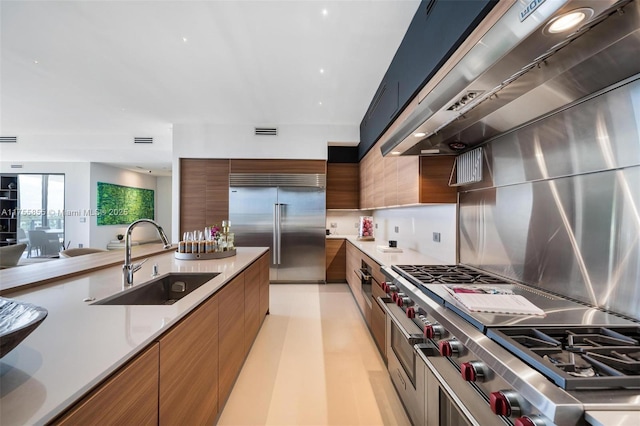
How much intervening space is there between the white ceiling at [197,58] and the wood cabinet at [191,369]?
7.85ft

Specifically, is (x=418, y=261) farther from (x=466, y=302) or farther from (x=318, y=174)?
(x=318, y=174)

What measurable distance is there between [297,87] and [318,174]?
1733 mm

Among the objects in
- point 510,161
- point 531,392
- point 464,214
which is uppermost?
point 510,161

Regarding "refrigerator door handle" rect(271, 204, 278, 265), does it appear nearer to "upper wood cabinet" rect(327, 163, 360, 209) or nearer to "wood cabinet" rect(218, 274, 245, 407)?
"upper wood cabinet" rect(327, 163, 360, 209)

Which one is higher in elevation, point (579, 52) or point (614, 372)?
point (579, 52)

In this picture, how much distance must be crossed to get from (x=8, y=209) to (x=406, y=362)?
1073cm

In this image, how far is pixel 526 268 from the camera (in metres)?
1.53

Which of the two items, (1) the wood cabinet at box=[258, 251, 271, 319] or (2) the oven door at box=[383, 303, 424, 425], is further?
(1) the wood cabinet at box=[258, 251, 271, 319]

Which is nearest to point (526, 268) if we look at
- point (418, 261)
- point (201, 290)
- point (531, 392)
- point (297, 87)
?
point (418, 261)

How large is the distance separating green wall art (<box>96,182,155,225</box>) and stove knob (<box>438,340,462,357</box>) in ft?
29.7

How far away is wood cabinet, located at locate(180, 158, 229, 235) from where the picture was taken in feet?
15.9

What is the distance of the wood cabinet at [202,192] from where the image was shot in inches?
190

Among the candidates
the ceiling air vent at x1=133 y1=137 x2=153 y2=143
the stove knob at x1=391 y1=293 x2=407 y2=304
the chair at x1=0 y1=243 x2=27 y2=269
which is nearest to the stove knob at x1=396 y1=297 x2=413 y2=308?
the stove knob at x1=391 y1=293 x2=407 y2=304

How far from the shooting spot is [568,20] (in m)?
0.67
